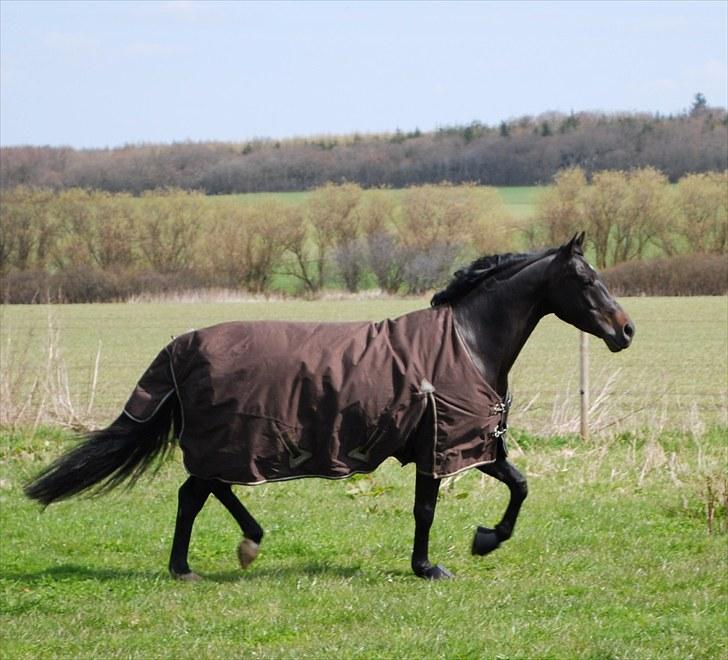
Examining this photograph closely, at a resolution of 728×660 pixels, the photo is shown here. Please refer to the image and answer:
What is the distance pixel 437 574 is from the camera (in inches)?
272

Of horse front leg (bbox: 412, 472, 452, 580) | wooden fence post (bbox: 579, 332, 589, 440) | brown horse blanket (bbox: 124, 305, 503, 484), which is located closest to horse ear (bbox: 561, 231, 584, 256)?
brown horse blanket (bbox: 124, 305, 503, 484)

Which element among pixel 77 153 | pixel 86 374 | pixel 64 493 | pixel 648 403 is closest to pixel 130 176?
pixel 77 153

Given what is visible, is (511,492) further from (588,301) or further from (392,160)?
(392,160)

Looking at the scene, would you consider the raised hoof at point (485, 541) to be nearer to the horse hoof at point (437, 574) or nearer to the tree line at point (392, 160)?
the horse hoof at point (437, 574)

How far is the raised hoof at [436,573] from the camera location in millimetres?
6891

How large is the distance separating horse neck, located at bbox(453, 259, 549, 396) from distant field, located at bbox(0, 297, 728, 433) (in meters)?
5.78

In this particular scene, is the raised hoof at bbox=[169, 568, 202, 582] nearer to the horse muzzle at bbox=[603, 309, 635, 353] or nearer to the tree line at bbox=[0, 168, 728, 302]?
the horse muzzle at bbox=[603, 309, 635, 353]

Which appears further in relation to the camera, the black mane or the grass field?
the black mane

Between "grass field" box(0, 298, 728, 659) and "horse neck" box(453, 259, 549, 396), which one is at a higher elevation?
"horse neck" box(453, 259, 549, 396)

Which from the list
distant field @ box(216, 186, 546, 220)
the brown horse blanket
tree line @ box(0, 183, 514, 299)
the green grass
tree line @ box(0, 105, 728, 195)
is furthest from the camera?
tree line @ box(0, 105, 728, 195)

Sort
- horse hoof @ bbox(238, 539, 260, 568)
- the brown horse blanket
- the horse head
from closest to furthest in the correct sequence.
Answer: the brown horse blanket
the horse head
horse hoof @ bbox(238, 539, 260, 568)

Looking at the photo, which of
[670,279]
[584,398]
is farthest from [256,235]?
[584,398]

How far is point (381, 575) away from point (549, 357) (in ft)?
65.9

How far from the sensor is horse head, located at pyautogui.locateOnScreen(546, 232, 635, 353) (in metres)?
6.84
